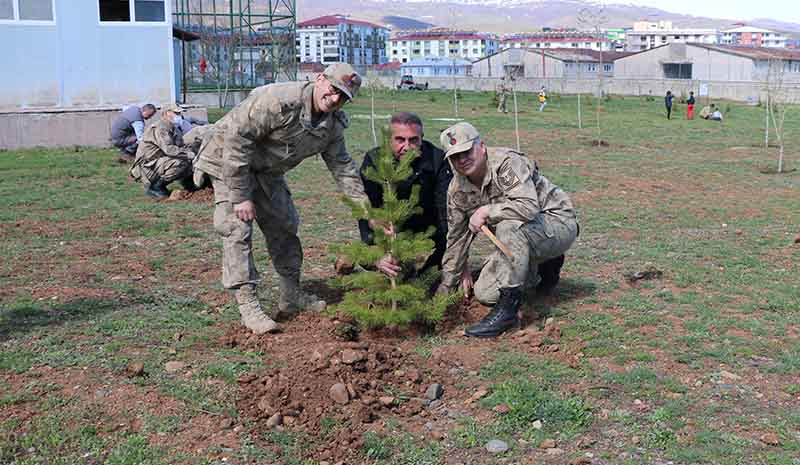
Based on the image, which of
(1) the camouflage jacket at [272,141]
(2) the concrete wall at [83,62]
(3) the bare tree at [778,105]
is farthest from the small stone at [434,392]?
(2) the concrete wall at [83,62]

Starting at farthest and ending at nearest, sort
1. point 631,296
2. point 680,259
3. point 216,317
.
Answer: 1. point 680,259
2. point 631,296
3. point 216,317

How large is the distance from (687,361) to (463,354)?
120 centimetres

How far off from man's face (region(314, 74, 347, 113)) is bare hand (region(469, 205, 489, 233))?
99 cm

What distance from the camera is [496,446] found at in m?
3.69

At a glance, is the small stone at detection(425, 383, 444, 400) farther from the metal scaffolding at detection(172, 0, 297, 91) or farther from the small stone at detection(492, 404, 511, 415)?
the metal scaffolding at detection(172, 0, 297, 91)

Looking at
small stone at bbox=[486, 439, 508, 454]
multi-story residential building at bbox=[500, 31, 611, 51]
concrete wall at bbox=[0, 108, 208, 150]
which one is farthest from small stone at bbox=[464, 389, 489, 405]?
multi-story residential building at bbox=[500, 31, 611, 51]

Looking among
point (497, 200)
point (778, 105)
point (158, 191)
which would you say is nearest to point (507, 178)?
point (497, 200)

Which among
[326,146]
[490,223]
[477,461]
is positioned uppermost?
[326,146]

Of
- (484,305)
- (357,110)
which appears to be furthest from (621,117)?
(484,305)

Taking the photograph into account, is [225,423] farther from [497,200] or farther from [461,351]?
[497,200]

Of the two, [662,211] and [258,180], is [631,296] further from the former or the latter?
[662,211]

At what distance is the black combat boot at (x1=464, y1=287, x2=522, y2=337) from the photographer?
4.98m

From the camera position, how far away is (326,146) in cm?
511

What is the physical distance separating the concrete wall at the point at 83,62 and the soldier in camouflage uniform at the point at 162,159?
7.65 metres
